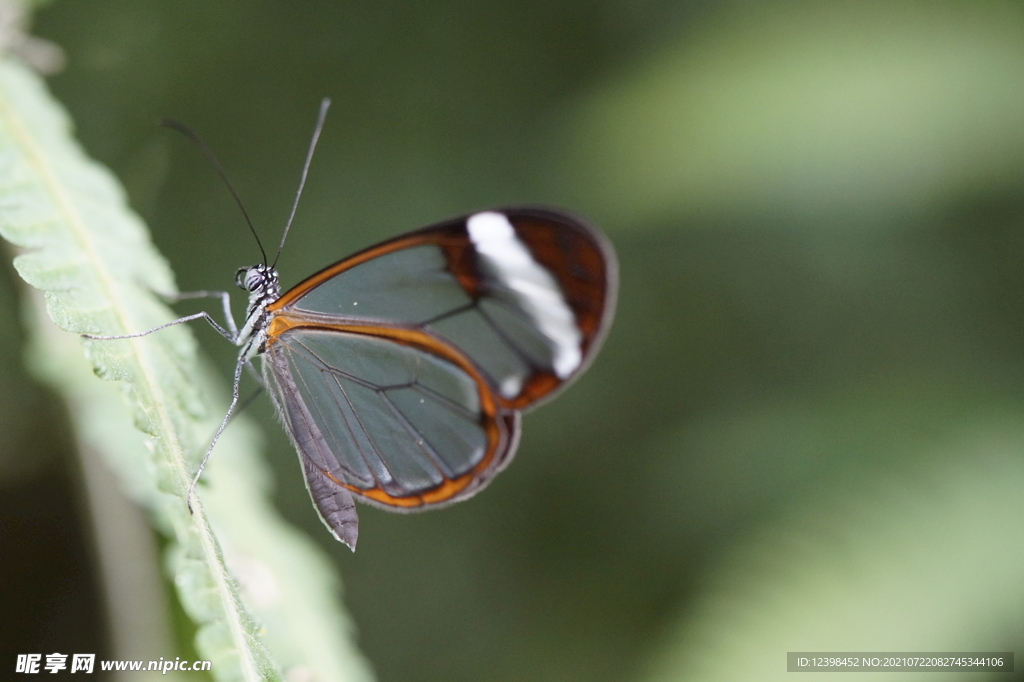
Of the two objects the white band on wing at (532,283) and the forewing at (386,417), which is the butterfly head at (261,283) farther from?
the white band on wing at (532,283)

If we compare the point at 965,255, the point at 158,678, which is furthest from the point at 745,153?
the point at 158,678

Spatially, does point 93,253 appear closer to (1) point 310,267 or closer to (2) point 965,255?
(1) point 310,267

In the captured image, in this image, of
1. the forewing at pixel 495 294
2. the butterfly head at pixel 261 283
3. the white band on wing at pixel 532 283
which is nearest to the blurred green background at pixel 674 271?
the butterfly head at pixel 261 283

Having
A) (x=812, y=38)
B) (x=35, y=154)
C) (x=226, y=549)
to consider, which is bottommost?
(x=226, y=549)

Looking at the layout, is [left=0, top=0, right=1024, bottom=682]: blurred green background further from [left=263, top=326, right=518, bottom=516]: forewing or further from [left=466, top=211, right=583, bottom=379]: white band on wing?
[left=466, top=211, right=583, bottom=379]: white band on wing

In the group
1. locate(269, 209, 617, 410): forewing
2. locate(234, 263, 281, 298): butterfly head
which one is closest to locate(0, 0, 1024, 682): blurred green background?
locate(234, 263, 281, 298): butterfly head

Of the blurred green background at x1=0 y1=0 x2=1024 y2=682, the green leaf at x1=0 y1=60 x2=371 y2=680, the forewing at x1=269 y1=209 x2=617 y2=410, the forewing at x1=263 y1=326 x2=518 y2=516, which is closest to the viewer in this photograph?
the green leaf at x1=0 y1=60 x2=371 y2=680

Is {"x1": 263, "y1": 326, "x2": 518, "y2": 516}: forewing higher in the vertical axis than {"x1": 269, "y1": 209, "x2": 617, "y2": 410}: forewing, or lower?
lower
